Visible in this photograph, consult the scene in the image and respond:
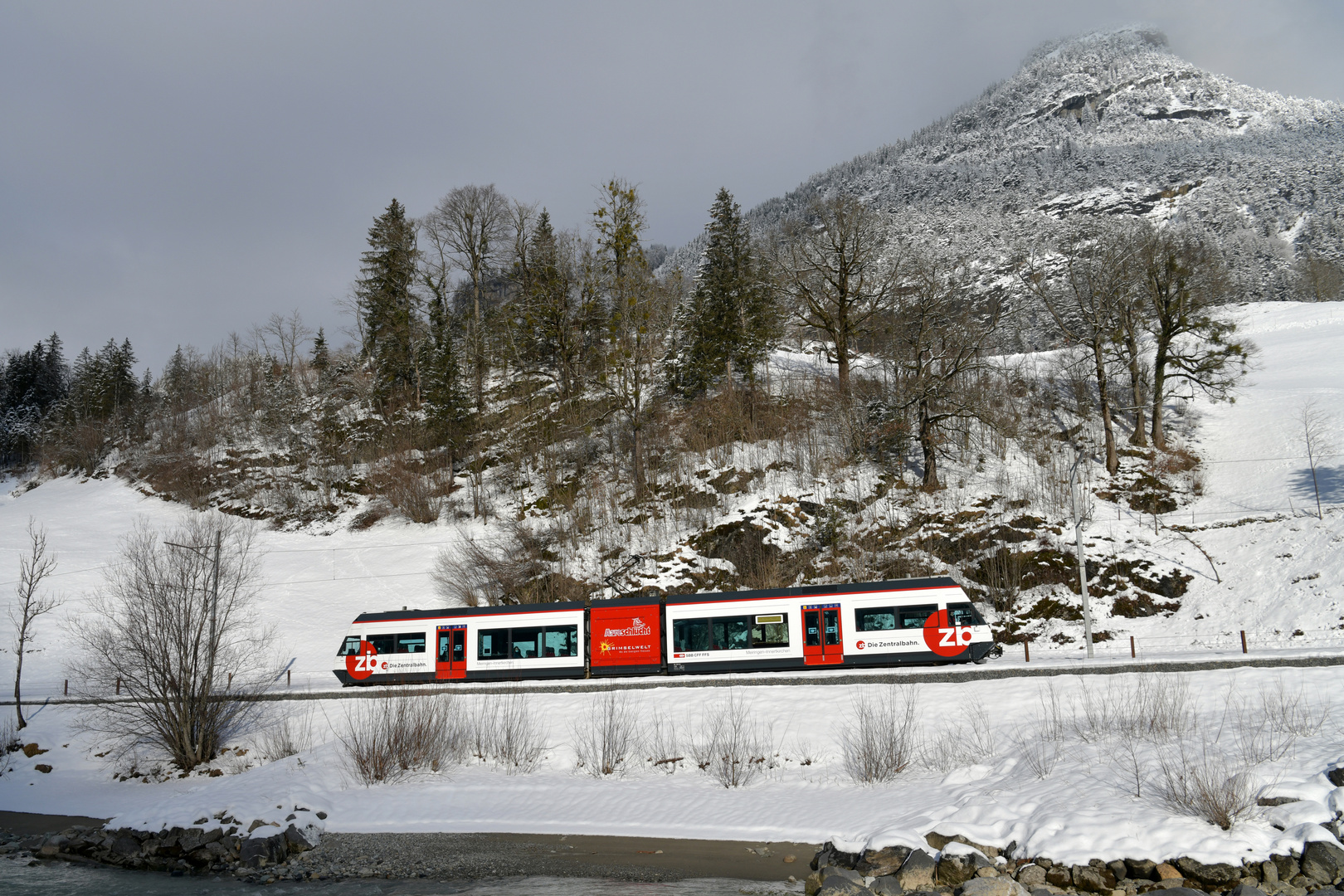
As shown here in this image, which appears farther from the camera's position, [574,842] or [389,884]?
[574,842]

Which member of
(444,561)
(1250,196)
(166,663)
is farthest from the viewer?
(1250,196)

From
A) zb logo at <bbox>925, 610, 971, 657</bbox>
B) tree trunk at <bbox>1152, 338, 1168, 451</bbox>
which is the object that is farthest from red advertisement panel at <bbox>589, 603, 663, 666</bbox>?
tree trunk at <bbox>1152, 338, 1168, 451</bbox>

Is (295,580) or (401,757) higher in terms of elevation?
(295,580)

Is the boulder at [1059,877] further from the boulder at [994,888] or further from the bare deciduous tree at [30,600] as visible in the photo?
the bare deciduous tree at [30,600]

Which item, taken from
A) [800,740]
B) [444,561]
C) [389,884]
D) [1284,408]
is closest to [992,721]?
[800,740]

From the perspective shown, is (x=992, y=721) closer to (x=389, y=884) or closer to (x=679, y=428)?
(x=389, y=884)

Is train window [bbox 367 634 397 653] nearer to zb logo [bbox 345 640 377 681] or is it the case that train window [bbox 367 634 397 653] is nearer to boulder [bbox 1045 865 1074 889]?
zb logo [bbox 345 640 377 681]

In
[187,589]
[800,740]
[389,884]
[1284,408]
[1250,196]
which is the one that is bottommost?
[389,884]

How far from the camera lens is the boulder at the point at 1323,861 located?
38.5 feet

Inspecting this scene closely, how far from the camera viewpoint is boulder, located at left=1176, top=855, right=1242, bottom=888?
12.3 m

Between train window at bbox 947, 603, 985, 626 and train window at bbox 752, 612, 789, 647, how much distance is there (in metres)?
5.29

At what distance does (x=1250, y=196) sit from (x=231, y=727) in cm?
14100

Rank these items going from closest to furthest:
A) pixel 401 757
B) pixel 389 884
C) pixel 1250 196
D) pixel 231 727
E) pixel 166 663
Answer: pixel 389 884, pixel 401 757, pixel 166 663, pixel 231 727, pixel 1250 196

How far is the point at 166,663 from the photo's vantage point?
2530cm
